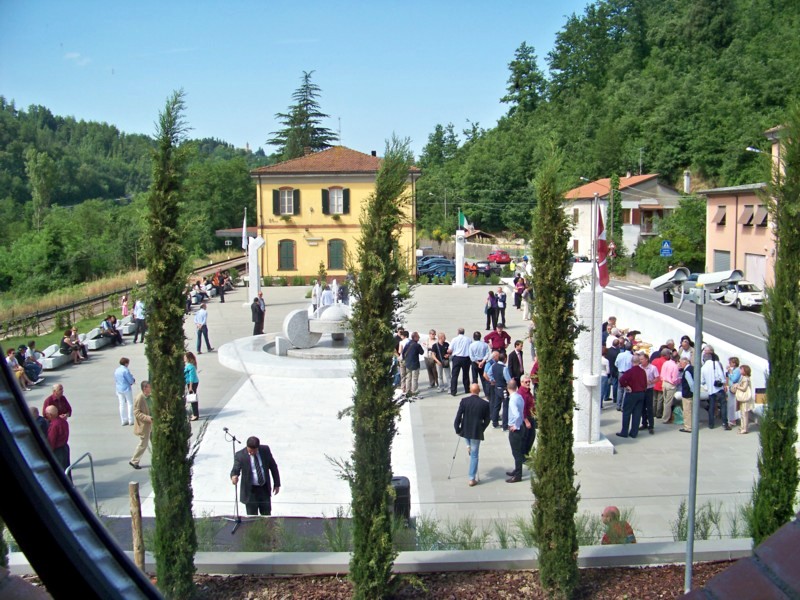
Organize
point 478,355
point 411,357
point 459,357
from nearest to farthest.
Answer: point 411,357
point 478,355
point 459,357

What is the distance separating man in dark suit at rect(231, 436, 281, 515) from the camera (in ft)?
29.1

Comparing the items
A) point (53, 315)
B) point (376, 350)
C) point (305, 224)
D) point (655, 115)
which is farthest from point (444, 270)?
point (376, 350)

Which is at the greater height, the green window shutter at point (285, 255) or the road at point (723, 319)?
the green window shutter at point (285, 255)

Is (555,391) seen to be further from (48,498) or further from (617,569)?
(48,498)

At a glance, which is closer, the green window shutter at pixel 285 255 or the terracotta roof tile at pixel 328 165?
the terracotta roof tile at pixel 328 165

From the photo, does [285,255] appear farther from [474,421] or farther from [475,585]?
[475,585]

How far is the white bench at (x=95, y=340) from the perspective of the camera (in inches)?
888

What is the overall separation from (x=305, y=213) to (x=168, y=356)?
4131 centimetres

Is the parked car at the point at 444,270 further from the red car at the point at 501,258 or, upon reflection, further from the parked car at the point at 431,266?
the red car at the point at 501,258

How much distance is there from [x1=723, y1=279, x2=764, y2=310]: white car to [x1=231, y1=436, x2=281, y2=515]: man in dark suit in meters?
27.5

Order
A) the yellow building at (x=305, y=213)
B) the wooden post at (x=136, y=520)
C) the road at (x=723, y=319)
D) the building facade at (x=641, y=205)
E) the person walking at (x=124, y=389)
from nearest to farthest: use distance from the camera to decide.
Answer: the wooden post at (x=136, y=520) < the person walking at (x=124, y=389) < the road at (x=723, y=319) < the yellow building at (x=305, y=213) < the building facade at (x=641, y=205)

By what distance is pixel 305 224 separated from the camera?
47188 mm

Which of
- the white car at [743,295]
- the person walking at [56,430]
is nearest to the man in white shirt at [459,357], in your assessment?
the person walking at [56,430]

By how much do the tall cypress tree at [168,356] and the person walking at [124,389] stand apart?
24.7 ft
